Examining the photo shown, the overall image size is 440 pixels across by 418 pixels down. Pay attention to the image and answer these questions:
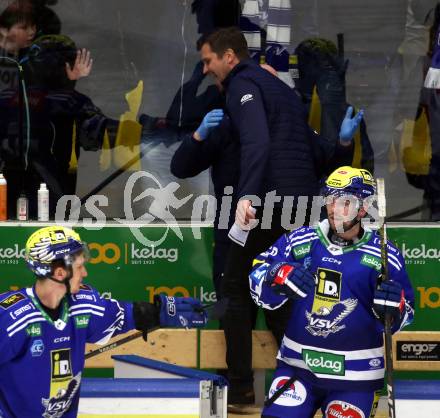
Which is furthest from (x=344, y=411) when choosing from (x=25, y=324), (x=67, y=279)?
(x=25, y=324)

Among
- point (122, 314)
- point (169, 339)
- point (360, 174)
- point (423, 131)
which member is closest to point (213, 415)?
point (122, 314)

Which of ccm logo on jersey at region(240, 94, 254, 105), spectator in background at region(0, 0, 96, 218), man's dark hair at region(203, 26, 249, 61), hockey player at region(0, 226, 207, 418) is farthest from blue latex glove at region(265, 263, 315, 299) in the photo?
spectator in background at region(0, 0, 96, 218)

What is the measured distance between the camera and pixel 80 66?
8422 mm

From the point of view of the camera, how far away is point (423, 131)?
8539mm

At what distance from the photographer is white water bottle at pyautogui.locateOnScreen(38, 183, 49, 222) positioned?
A: 8484 mm

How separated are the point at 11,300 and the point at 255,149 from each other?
2170mm

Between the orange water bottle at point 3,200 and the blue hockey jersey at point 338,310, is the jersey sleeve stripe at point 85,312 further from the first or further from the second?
the orange water bottle at point 3,200

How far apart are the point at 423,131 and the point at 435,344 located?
52.7 inches

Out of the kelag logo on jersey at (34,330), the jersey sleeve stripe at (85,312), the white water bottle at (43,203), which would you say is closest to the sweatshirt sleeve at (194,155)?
the white water bottle at (43,203)

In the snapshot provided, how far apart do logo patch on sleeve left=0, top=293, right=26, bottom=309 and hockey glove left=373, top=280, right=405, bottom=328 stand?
1.63 meters

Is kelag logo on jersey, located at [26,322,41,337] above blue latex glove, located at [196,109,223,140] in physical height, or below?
below

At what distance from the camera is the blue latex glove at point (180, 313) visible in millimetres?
6348

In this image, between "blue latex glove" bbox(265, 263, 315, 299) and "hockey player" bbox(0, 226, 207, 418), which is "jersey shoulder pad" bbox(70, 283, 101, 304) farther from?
"blue latex glove" bbox(265, 263, 315, 299)

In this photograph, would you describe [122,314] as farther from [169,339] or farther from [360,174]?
[169,339]
